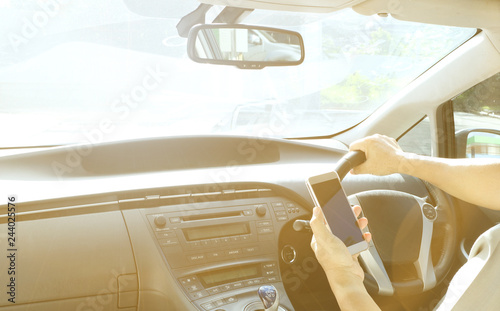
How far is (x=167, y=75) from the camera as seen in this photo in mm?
5699

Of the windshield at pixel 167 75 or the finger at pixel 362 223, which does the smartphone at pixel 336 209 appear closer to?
the finger at pixel 362 223

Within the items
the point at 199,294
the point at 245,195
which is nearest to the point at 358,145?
the point at 245,195

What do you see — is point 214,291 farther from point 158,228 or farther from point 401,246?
point 401,246

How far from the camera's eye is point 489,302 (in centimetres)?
129

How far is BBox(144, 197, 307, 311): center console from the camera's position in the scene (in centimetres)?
212

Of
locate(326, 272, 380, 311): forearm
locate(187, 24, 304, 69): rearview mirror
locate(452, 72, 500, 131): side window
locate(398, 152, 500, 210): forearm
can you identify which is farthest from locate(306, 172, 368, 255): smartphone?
locate(452, 72, 500, 131): side window

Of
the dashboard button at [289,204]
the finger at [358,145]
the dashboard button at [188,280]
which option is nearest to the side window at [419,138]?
the dashboard button at [289,204]

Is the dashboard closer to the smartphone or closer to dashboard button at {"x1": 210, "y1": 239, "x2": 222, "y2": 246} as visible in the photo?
dashboard button at {"x1": 210, "y1": 239, "x2": 222, "y2": 246}

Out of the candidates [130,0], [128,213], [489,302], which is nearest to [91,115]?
[130,0]

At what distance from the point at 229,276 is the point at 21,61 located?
3311mm

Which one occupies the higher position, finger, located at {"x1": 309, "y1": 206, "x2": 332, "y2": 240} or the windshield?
the windshield

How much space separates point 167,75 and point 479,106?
368 cm

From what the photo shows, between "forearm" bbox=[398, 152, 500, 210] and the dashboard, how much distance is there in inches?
26.2

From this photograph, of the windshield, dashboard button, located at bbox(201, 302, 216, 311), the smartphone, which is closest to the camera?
the smartphone
